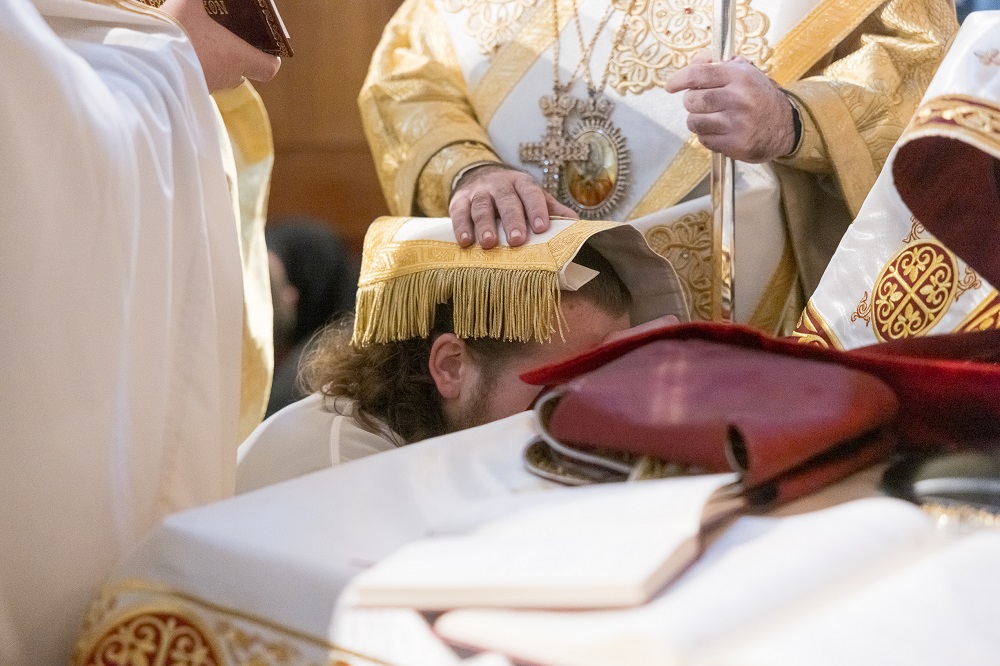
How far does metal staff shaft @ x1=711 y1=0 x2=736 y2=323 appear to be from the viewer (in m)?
1.37

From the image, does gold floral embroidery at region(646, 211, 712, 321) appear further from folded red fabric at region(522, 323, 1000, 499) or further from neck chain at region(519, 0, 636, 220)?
folded red fabric at region(522, 323, 1000, 499)

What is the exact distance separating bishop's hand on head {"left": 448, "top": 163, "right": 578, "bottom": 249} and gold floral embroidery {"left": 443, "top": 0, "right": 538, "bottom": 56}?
0.51 metres

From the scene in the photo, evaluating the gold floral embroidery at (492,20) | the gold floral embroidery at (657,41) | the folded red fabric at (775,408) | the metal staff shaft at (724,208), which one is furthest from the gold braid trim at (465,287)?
the gold floral embroidery at (492,20)

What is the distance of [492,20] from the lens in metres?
1.87

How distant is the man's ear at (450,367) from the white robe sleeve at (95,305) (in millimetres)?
367

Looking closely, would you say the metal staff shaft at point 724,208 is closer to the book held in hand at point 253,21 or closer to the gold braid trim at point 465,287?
the gold braid trim at point 465,287

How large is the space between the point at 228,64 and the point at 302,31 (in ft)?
7.31

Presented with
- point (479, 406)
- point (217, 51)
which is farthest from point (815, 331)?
point (217, 51)

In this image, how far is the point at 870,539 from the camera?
54 cm

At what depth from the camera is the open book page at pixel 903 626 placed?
0.46 metres

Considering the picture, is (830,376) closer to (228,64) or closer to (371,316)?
(371,316)

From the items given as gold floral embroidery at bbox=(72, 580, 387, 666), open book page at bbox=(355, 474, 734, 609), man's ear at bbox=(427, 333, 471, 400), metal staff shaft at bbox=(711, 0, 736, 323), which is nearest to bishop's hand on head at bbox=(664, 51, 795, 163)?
metal staff shaft at bbox=(711, 0, 736, 323)

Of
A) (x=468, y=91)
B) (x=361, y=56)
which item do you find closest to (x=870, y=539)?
(x=468, y=91)

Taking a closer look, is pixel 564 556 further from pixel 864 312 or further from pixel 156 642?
pixel 864 312
